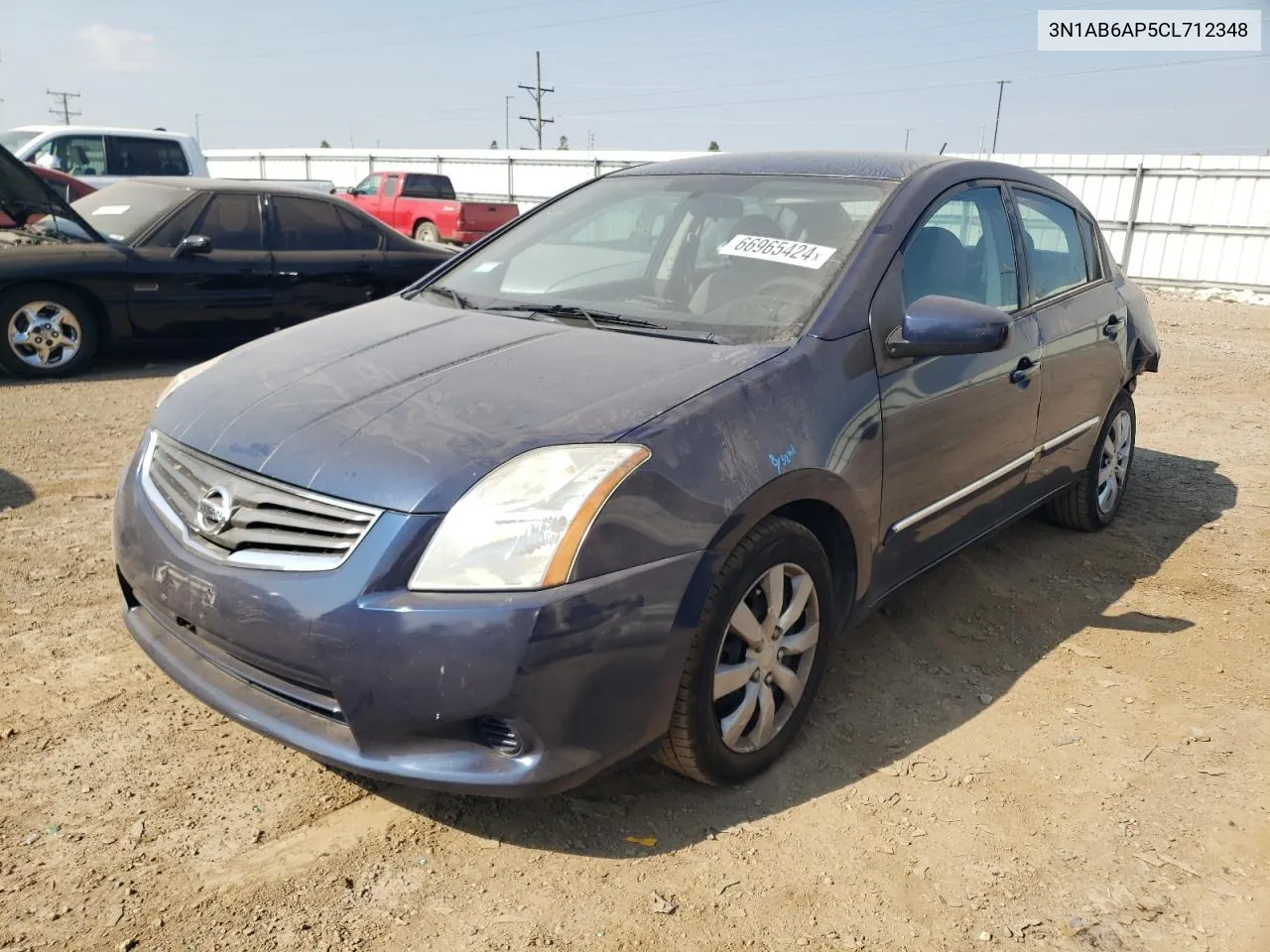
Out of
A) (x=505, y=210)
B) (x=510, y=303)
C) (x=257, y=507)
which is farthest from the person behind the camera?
(x=505, y=210)

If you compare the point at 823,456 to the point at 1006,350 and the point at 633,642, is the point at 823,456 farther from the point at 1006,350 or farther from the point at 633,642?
the point at 1006,350

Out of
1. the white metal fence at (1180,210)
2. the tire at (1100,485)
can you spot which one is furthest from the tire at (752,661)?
the white metal fence at (1180,210)

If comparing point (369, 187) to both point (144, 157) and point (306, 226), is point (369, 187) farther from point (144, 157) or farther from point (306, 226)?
point (306, 226)

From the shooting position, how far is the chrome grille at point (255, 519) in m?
2.18

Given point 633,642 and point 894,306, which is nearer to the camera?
point 633,642

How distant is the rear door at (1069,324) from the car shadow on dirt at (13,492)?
4.43m

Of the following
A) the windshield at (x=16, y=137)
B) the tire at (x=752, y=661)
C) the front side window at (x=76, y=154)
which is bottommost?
the tire at (x=752, y=661)

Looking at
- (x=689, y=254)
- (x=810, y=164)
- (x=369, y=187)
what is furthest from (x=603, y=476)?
(x=369, y=187)

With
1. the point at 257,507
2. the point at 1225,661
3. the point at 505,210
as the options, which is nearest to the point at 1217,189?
the point at 505,210

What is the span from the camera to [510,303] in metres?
3.35

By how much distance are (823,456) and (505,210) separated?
19140 mm

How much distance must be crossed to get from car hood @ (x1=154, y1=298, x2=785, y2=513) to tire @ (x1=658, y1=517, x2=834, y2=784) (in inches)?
18.2

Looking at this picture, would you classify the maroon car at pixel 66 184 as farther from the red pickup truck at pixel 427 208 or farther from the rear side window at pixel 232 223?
the red pickup truck at pixel 427 208

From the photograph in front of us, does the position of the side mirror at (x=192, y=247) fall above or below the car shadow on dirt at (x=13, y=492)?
above
